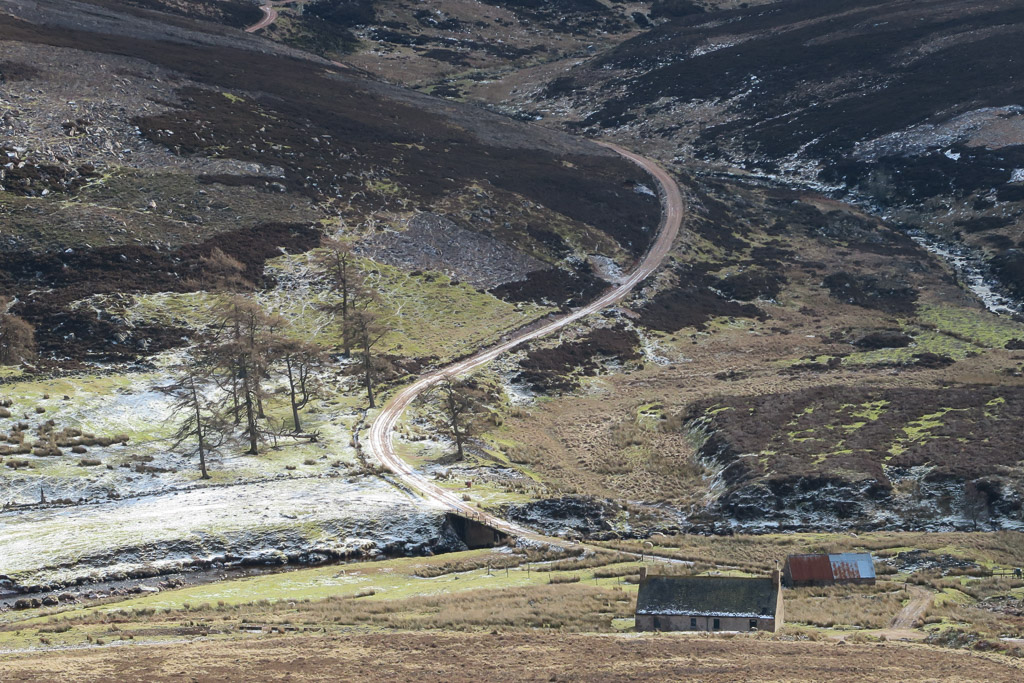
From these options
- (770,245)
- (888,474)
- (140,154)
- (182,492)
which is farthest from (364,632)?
(770,245)

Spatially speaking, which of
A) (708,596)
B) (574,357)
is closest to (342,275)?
(574,357)

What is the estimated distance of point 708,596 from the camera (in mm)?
43812

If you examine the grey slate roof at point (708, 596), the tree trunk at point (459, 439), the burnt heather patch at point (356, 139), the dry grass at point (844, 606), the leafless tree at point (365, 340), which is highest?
the burnt heather patch at point (356, 139)

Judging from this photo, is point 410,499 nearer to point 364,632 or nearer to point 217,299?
point 364,632

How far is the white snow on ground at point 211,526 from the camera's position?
51.7m

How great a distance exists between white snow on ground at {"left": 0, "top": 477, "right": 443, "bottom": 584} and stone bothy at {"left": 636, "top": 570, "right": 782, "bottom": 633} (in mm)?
17629

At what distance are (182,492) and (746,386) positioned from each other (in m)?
45.6

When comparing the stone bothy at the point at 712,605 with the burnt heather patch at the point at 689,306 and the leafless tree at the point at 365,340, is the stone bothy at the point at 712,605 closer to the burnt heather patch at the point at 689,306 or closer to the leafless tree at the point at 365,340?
the leafless tree at the point at 365,340

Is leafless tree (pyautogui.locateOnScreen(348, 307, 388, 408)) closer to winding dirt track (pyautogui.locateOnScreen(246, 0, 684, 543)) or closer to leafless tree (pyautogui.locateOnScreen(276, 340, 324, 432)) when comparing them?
winding dirt track (pyautogui.locateOnScreen(246, 0, 684, 543))

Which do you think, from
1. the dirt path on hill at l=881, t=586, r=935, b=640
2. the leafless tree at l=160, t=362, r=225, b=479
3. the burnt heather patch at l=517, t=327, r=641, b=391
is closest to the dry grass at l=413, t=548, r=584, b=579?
the dirt path on hill at l=881, t=586, r=935, b=640

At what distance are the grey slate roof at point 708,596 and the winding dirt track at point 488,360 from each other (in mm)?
14885

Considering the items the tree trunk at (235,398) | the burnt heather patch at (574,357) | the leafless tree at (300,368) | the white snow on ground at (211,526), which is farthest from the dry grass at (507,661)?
the burnt heather patch at (574,357)

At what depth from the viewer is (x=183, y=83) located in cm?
12462

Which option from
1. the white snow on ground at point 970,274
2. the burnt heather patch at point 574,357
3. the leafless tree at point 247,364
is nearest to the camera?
the leafless tree at point 247,364
